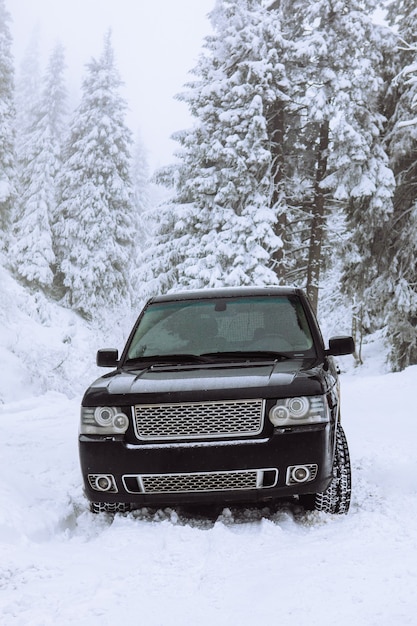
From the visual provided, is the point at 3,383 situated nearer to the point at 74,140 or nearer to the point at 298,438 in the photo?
the point at 298,438

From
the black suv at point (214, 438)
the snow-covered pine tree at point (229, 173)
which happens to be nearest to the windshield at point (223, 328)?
the black suv at point (214, 438)

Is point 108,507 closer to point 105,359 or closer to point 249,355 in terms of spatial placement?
point 105,359

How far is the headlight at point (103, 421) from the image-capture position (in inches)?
167

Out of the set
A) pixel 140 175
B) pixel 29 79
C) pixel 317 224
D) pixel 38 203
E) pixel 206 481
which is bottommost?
pixel 206 481

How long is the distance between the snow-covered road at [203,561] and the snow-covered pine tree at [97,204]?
24018 mm

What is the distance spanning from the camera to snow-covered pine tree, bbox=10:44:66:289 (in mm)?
28281

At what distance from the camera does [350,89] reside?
17.5 m

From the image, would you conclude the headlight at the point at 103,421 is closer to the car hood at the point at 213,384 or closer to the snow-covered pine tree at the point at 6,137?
the car hood at the point at 213,384

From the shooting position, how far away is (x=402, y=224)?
16984 millimetres

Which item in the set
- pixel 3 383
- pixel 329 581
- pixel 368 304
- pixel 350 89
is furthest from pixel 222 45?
pixel 329 581

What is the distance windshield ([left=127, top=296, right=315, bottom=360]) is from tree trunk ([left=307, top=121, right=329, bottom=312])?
14.2m

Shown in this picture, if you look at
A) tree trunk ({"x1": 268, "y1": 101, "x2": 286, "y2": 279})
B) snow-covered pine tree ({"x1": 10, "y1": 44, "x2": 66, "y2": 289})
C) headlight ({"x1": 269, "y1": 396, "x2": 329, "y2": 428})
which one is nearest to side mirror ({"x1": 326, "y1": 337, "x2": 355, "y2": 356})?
headlight ({"x1": 269, "y1": 396, "x2": 329, "y2": 428})

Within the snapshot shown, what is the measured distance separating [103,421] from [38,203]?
2723 cm

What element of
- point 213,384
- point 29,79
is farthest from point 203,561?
point 29,79
